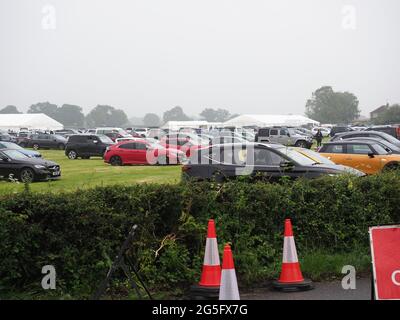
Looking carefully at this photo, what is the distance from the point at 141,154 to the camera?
30375mm

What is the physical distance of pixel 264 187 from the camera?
25.3ft

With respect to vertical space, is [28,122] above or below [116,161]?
above

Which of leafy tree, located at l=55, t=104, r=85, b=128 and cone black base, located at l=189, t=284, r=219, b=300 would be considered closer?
cone black base, located at l=189, t=284, r=219, b=300

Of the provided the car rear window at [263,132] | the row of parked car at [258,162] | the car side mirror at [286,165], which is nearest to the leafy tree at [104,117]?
the car rear window at [263,132]

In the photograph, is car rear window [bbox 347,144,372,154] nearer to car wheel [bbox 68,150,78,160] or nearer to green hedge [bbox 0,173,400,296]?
green hedge [bbox 0,173,400,296]

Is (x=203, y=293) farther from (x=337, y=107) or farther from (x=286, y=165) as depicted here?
(x=337, y=107)

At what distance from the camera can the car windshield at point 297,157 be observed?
1362 centimetres

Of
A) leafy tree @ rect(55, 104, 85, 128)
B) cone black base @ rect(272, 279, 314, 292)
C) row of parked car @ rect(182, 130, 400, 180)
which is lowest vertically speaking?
cone black base @ rect(272, 279, 314, 292)

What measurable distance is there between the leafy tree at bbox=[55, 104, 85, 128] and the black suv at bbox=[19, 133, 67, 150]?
50.4 m

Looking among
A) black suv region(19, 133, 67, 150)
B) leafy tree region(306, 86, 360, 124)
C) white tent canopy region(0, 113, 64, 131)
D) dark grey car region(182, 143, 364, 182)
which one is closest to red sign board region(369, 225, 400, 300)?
dark grey car region(182, 143, 364, 182)

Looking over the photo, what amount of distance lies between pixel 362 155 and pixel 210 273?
15056 millimetres

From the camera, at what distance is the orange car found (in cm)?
1989

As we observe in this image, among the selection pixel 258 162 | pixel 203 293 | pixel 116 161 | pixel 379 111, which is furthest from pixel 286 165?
pixel 379 111
